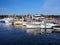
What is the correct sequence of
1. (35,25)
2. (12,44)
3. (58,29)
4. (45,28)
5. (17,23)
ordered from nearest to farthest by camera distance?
(12,44), (58,29), (45,28), (35,25), (17,23)

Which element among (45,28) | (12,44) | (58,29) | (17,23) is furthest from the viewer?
(17,23)

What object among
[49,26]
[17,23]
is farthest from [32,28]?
[17,23]

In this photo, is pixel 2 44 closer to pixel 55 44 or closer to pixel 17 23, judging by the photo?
pixel 55 44

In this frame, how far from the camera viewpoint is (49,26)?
45156 millimetres

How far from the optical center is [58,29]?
4041 cm

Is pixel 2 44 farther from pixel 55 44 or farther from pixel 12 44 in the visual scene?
pixel 55 44

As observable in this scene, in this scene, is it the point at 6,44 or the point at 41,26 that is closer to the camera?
the point at 6,44

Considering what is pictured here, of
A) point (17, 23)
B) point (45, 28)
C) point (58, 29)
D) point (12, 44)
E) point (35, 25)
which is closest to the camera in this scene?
point (12, 44)

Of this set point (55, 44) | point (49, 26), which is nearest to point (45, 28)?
point (49, 26)

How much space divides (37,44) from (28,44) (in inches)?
49.9

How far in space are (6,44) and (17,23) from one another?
40.1 meters

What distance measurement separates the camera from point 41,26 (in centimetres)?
4538

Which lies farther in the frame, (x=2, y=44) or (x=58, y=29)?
(x=58, y=29)

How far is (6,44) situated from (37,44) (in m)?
4.37
